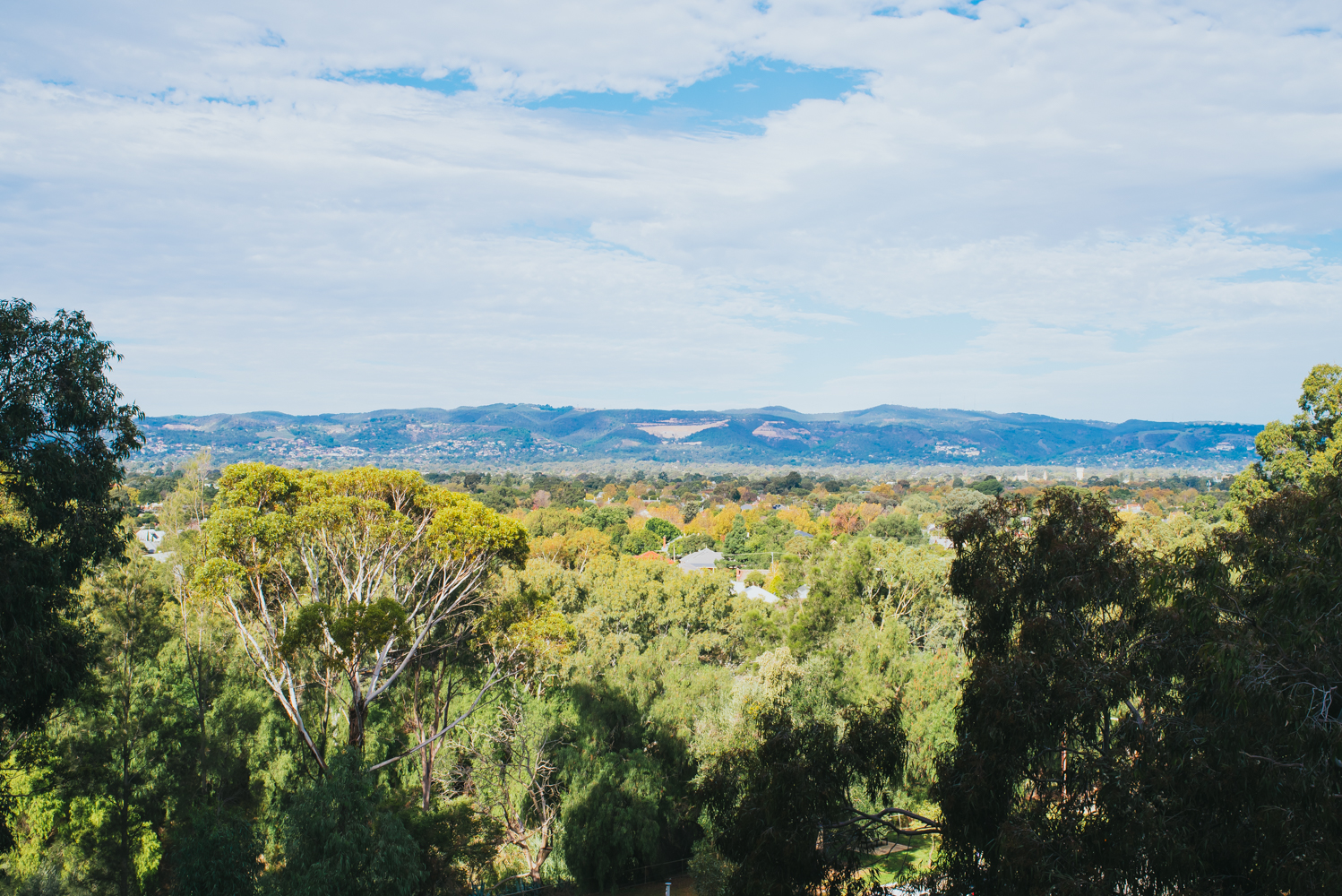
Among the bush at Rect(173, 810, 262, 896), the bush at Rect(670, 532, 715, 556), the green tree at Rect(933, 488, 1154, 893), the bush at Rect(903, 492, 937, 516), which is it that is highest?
the green tree at Rect(933, 488, 1154, 893)

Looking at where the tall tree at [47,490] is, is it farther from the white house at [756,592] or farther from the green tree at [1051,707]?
the white house at [756,592]

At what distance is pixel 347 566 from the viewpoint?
14.2m

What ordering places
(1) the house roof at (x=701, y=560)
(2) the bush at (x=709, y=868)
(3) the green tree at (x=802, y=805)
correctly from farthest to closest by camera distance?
(1) the house roof at (x=701, y=560) → (2) the bush at (x=709, y=868) → (3) the green tree at (x=802, y=805)

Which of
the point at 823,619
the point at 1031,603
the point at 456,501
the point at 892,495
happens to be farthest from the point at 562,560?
the point at 892,495

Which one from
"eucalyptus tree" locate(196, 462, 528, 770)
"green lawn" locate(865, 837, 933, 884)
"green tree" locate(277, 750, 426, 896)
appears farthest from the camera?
"green lawn" locate(865, 837, 933, 884)

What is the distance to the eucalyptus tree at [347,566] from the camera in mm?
11945

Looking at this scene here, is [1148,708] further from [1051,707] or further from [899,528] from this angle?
[899,528]

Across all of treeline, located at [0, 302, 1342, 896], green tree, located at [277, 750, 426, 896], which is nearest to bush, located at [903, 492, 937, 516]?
treeline, located at [0, 302, 1342, 896]

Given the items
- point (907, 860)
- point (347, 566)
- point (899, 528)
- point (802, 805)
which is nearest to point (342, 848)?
point (802, 805)

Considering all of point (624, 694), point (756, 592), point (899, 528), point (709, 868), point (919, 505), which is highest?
point (624, 694)

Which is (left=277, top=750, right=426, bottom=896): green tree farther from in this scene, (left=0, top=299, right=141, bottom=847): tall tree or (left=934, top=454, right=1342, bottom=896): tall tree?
(left=934, top=454, right=1342, bottom=896): tall tree

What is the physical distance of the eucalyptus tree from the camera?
1195cm

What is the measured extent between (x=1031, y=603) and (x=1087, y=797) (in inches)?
62.5

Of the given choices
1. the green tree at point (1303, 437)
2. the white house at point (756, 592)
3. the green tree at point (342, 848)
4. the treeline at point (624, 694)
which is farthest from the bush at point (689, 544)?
the green tree at point (342, 848)
